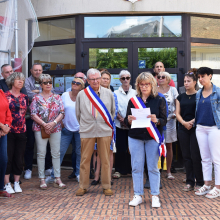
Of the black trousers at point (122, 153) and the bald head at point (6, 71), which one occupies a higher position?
the bald head at point (6, 71)

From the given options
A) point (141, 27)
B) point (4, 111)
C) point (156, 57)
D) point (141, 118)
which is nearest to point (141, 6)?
point (141, 27)

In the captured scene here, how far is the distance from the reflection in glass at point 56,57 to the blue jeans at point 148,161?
4.04 m

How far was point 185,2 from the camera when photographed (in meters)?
8.10

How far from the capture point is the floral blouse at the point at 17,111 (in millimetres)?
5959

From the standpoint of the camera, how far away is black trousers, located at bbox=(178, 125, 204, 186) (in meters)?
5.91

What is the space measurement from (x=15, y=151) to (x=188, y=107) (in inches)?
126

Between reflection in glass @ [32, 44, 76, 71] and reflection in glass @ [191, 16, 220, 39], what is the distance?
3.05m

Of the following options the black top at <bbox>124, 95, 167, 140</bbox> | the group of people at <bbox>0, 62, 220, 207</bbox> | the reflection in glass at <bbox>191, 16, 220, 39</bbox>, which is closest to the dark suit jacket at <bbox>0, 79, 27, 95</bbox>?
the group of people at <bbox>0, 62, 220, 207</bbox>

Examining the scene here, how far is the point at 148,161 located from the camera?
4.94 meters

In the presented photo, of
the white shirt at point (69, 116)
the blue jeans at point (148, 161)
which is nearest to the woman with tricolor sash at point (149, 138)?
the blue jeans at point (148, 161)

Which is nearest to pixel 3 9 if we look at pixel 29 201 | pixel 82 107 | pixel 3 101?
pixel 3 101

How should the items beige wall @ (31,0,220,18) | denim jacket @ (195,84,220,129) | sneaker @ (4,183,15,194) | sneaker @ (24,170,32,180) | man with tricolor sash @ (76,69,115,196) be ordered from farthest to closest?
beige wall @ (31,0,220,18) → sneaker @ (24,170,32,180) → sneaker @ (4,183,15,194) → man with tricolor sash @ (76,69,115,196) → denim jacket @ (195,84,220,129)

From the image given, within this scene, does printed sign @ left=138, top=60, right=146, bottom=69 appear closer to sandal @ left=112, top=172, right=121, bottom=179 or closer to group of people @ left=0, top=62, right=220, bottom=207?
group of people @ left=0, top=62, right=220, bottom=207

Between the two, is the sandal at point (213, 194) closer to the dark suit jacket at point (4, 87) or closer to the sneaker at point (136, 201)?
the sneaker at point (136, 201)
